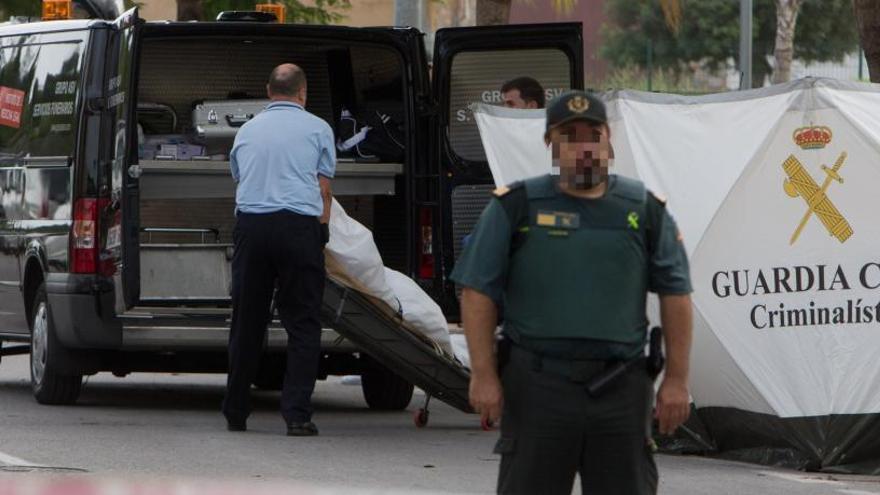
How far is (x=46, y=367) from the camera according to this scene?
11.5 metres

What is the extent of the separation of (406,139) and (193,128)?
1.98 metres

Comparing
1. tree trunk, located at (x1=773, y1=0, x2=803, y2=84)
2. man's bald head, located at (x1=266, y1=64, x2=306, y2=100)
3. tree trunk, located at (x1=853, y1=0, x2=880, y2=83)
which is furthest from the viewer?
tree trunk, located at (x1=773, y1=0, x2=803, y2=84)

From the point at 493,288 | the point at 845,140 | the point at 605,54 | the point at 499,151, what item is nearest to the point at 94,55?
the point at 499,151

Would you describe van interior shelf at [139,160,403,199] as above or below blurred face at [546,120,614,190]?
below

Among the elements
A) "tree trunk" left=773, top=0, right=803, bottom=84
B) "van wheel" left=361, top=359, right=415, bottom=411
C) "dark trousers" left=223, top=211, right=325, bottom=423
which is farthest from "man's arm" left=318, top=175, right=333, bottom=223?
"tree trunk" left=773, top=0, right=803, bottom=84

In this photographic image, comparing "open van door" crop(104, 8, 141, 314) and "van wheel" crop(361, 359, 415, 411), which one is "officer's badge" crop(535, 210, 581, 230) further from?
"van wheel" crop(361, 359, 415, 411)

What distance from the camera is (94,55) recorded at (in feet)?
36.6

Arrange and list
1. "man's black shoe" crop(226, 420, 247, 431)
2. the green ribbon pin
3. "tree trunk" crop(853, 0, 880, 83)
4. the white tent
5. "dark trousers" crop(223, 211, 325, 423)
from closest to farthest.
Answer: the green ribbon pin
the white tent
"dark trousers" crop(223, 211, 325, 423)
"man's black shoe" crop(226, 420, 247, 431)
"tree trunk" crop(853, 0, 880, 83)

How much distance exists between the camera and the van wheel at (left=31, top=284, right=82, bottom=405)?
449 inches

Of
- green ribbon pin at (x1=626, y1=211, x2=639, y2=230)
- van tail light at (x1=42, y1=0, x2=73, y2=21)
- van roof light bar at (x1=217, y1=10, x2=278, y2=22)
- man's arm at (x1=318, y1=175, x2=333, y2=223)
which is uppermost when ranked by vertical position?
van tail light at (x1=42, y1=0, x2=73, y2=21)

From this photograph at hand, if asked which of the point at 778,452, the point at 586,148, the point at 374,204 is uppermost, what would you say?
the point at 586,148

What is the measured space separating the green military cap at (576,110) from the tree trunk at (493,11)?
510 inches

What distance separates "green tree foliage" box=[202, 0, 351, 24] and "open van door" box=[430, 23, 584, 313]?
8.63 metres

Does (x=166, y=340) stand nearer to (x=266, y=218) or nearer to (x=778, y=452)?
(x=266, y=218)
